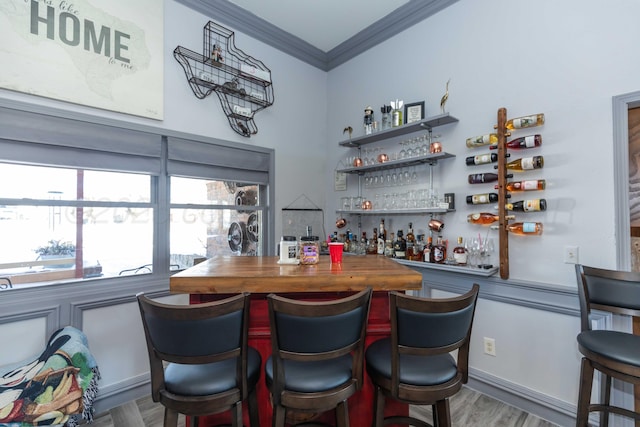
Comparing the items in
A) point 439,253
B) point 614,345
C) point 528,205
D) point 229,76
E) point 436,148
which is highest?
point 229,76

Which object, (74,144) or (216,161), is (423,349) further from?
(74,144)

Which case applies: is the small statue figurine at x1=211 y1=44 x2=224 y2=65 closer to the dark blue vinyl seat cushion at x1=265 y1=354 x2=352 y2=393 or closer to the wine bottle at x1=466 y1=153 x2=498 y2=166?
the wine bottle at x1=466 y1=153 x2=498 y2=166

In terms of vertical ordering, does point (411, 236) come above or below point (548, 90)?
below

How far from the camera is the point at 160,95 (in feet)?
8.02

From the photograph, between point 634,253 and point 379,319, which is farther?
point 634,253

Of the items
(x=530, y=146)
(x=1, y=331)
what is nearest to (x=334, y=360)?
(x=530, y=146)

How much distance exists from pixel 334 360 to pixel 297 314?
1.16ft

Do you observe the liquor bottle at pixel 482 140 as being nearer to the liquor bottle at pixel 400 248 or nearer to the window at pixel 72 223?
the liquor bottle at pixel 400 248

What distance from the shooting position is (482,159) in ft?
7.58

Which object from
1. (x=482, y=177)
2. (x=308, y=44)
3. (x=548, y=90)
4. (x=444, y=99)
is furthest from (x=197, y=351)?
(x=308, y=44)

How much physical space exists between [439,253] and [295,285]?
1669 mm

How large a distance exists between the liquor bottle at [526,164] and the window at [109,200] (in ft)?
7.44

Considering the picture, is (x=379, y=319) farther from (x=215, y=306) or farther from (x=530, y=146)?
(x=530, y=146)

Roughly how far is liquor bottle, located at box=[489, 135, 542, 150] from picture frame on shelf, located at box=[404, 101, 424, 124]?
813 millimetres
